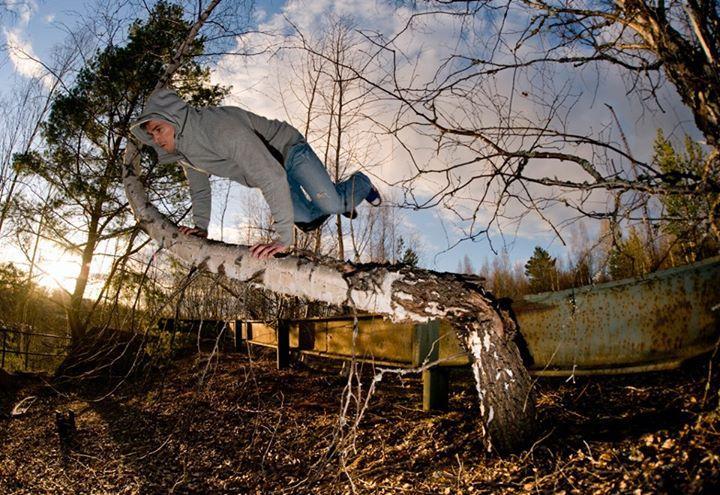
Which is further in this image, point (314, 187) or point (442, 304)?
point (314, 187)

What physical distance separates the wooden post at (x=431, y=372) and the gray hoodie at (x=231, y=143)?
1718 millimetres

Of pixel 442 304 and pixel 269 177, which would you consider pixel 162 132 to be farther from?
pixel 442 304

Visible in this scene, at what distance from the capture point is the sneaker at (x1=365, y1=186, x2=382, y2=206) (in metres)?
3.68

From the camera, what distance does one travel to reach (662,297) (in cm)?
266

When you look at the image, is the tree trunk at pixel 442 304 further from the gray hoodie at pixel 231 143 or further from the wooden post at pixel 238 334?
the wooden post at pixel 238 334

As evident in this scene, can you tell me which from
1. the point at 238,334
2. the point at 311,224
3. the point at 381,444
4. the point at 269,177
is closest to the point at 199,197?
the point at 311,224

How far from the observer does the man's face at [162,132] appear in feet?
9.41

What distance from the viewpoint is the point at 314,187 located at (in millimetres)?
3236

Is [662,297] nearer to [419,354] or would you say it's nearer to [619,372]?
[619,372]

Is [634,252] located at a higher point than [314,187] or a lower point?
lower

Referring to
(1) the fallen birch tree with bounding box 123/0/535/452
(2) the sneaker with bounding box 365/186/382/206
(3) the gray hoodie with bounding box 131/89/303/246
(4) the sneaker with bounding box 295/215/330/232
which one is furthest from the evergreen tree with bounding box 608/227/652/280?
(3) the gray hoodie with bounding box 131/89/303/246

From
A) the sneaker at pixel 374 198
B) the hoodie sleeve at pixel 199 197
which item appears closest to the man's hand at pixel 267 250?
the hoodie sleeve at pixel 199 197

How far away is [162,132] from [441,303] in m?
2.30

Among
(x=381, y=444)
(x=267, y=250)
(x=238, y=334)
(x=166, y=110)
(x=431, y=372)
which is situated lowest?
(x=381, y=444)
